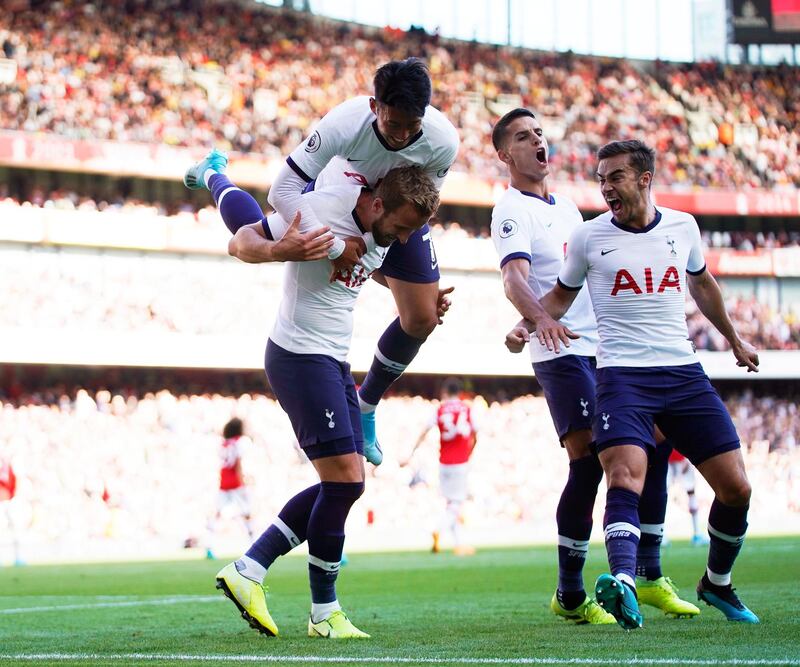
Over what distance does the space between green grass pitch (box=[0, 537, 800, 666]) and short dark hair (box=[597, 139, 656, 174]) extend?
2279mm

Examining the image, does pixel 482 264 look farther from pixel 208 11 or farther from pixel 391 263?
pixel 391 263

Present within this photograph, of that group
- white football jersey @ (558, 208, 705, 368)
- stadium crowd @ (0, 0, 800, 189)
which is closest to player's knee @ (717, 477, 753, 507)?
white football jersey @ (558, 208, 705, 368)

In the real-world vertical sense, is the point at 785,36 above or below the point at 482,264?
above

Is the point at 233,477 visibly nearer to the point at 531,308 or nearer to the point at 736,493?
the point at 531,308

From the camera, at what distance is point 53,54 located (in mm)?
29969

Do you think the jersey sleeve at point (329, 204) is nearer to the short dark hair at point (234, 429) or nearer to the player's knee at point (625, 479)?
the player's knee at point (625, 479)

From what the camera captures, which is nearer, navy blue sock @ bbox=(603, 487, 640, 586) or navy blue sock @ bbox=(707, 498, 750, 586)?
navy blue sock @ bbox=(603, 487, 640, 586)

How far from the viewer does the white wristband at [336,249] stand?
5723 mm

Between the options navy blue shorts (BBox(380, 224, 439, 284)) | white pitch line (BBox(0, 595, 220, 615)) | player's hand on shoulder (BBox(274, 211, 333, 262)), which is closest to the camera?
player's hand on shoulder (BBox(274, 211, 333, 262))

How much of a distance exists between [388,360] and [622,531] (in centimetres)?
224

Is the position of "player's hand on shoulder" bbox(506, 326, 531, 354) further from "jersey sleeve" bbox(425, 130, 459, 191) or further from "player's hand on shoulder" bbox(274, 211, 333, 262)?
"player's hand on shoulder" bbox(274, 211, 333, 262)

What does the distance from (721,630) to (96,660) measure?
283 cm

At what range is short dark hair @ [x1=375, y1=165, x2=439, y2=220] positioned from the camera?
19.0 feet

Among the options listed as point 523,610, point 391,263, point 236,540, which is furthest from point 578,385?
point 236,540
